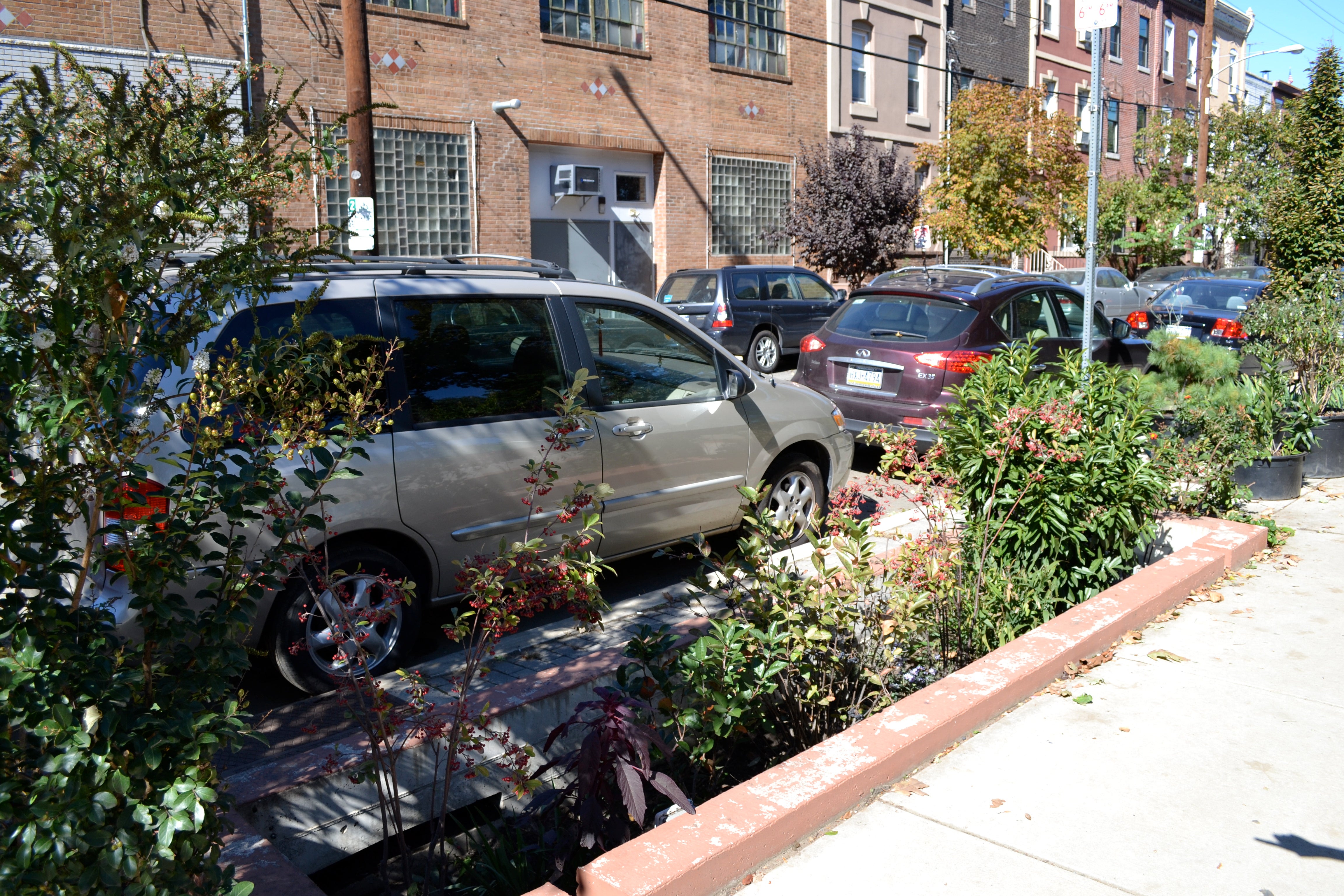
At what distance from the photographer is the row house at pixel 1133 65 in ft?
114

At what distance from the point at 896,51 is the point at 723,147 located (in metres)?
7.55

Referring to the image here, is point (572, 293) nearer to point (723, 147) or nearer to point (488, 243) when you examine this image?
point (488, 243)

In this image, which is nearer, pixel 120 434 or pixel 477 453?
pixel 120 434

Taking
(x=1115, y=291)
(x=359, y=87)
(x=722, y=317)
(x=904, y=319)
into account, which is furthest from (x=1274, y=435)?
(x=1115, y=291)

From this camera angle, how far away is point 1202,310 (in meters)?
15.6

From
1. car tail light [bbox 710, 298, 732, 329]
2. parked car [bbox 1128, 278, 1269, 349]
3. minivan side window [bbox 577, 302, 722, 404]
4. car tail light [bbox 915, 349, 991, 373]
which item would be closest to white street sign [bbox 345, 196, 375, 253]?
minivan side window [bbox 577, 302, 722, 404]

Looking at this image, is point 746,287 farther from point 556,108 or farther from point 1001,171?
point 1001,171

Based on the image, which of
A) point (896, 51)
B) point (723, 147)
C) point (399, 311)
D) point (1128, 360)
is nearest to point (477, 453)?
point (399, 311)

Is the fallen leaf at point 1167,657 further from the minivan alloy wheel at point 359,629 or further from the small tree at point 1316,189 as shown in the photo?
the small tree at point 1316,189

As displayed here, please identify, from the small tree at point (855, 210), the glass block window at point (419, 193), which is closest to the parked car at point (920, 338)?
the glass block window at point (419, 193)

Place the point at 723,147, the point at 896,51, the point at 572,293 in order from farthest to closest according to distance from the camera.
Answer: the point at 896,51 → the point at 723,147 → the point at 572,293

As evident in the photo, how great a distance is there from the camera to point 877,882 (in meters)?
3.12

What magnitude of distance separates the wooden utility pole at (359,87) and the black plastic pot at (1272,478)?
27.1ft

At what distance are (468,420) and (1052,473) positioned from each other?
2873 mm
